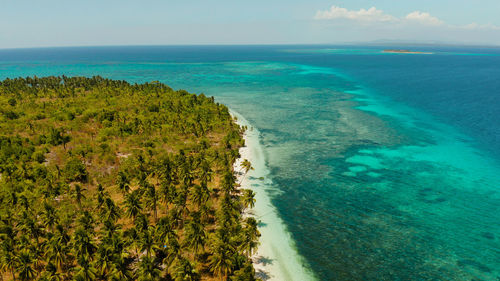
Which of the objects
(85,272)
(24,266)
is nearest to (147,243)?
(85,272)

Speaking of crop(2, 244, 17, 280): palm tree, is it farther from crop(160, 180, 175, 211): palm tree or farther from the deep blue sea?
the deep blue sea

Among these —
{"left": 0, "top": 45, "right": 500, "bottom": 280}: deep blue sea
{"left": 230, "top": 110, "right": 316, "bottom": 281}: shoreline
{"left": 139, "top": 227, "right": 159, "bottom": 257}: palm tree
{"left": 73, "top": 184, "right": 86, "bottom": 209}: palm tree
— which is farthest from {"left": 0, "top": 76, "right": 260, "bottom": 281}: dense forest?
{"left": 0, "top": 45, "right": 500, "bottom": 280}: deep blue sea

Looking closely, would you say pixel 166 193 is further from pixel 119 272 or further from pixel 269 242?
pixel 269 242

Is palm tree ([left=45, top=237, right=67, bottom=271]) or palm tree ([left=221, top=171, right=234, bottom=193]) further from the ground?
palm tree ([left=221, top=171, right=234, bottom=193])

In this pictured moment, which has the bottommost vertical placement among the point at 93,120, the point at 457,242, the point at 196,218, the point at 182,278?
the point at 457,242

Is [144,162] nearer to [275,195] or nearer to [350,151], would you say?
[275,195]

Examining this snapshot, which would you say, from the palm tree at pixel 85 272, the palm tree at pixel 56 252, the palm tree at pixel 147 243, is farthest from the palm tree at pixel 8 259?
the palm tree at pixel 147 243

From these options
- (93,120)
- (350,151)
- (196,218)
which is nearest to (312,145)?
(350,151)
